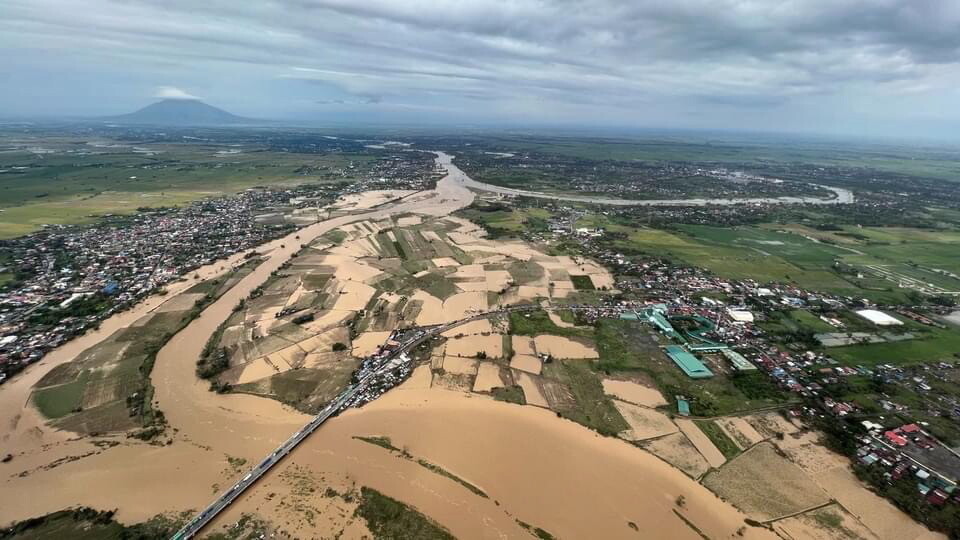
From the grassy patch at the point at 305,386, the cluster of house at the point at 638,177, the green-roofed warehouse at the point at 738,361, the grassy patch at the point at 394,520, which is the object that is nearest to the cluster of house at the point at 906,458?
the green-roofed warehouse at the point at 738,361

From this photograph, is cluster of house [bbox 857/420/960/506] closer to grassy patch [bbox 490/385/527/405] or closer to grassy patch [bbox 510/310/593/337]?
grassy patch [bbox 510/310/593/337]

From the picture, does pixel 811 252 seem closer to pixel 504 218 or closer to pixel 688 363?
pixel 688 363

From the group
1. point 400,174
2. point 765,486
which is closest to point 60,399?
point 765,486

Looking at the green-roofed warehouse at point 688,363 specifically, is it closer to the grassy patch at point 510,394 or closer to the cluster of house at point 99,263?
the grassy patch at point 510,394

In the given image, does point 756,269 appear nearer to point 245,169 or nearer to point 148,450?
point 148,450

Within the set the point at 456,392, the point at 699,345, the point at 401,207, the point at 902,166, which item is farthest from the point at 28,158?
the point at 902,166

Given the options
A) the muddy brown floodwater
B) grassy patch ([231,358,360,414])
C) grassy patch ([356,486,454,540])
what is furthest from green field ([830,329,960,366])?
grassy patch ([231,358,360,414])
